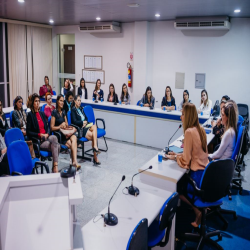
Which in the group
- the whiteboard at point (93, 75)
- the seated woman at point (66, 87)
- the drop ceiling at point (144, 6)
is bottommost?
the seated woman at point (66, 87)

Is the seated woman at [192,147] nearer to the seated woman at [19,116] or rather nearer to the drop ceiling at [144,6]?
the drop ceiling at [144,6]

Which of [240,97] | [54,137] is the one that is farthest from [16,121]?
[240,97]

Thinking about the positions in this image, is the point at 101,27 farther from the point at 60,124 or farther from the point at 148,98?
the point at 60,124

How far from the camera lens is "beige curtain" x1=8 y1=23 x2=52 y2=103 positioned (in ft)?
31.2

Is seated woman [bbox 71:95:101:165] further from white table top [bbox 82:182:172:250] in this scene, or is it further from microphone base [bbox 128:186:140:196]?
microphone base [bbox 128:186:140:196]

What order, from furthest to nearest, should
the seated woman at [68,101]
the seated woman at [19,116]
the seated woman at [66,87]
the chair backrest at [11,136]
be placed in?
the seated woman at [66,87] → the seated woman at [68,101] → the seated woman at [19,116] → the chair backrest at [11,136]

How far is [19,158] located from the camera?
144 inches

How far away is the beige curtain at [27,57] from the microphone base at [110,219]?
27.1ft

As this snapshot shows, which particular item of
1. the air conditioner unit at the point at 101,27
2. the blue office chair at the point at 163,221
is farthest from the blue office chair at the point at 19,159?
the air conditioner unit at the point at 101,27

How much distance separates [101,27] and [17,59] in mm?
3067

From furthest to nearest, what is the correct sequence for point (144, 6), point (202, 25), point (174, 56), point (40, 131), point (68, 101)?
point (174, 56)
point (202, 25)
point (68, 101)
point (144, 6)
point (40, 131)

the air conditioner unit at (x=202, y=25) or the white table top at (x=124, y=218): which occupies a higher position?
the air conditioner unit at (x=202, y=25)

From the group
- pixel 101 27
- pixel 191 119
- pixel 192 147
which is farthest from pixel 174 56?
pixel 192 147

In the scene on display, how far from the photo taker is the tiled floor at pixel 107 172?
4156mm
